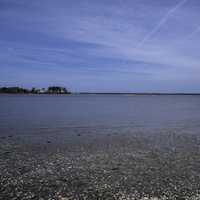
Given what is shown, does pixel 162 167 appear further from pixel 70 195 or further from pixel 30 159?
pixel 30 159

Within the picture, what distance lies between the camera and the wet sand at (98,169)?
31.7 ft

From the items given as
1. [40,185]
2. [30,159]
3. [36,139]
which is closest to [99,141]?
[36,139]

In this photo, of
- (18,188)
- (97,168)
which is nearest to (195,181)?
(97,168)

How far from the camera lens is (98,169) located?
12.6 metres

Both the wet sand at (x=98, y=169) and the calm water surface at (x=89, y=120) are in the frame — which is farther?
the calm water surface at (x=89, y=120)

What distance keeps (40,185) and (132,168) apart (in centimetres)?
507

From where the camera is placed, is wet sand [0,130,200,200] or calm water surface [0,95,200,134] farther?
calm water surface [0,95,200,134]

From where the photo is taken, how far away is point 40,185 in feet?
33.8

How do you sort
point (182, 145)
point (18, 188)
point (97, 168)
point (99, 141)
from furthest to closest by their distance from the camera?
point (99, 141) < point (182, 145) < point (97, 168) < point (18, 188)

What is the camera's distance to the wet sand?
381 inches

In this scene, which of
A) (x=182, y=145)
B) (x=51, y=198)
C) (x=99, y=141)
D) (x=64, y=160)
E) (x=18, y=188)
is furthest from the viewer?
(x=99, y=141)

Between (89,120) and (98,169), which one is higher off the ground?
(98,169)

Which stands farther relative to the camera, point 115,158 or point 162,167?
point 115,158

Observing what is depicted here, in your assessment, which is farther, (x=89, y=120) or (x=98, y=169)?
(x=89, y=120)
